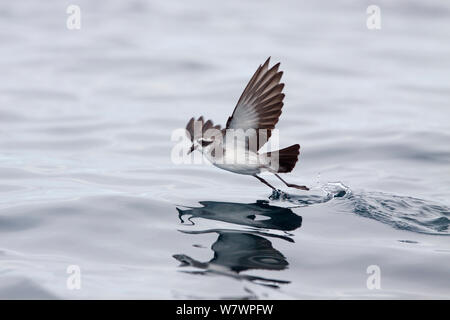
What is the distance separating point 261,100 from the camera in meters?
6.79

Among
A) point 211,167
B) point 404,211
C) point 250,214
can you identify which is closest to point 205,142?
point 250,214

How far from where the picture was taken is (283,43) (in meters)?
16.5

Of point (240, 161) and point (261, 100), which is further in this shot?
point (240, 161)

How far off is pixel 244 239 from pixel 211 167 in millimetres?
3275

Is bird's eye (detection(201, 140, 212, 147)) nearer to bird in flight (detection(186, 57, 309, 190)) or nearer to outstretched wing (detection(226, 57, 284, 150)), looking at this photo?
bird in flight (detection(186, 57, 309, 190))

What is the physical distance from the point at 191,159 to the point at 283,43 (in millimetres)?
7205

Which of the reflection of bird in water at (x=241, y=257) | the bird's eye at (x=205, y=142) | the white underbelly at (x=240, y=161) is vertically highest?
the bird's eye at (x=205, y=142)

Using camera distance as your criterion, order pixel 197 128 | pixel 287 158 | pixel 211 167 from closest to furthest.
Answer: pixel 287 158
pixel 197 128
pixel 211 167

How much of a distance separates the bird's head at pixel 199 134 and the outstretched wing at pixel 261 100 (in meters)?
0.35

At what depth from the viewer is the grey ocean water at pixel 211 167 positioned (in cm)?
588

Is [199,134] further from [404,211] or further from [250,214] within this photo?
[404,211]

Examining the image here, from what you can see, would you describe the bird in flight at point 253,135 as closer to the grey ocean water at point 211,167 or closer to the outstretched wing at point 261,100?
the outstretched wing at point 261,100

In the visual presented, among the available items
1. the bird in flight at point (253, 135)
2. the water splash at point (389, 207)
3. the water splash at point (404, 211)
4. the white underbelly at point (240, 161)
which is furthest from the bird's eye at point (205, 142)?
the water splash at point (404, 211)
